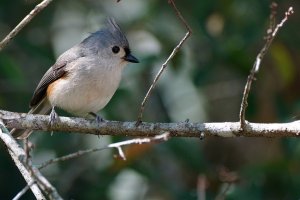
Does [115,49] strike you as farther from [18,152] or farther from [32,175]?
[32,175]

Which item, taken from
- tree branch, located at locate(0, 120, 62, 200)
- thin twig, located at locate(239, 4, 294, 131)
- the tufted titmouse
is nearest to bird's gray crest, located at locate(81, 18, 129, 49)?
the tufted titmouse

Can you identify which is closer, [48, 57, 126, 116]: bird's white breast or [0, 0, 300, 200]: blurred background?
[48, 57, 126, 116]: bird's white breast

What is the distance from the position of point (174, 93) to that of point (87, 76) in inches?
85.7

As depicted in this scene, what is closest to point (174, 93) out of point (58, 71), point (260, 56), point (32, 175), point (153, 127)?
point (58, 71)

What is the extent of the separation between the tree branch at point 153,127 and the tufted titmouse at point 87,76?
717 millimetres

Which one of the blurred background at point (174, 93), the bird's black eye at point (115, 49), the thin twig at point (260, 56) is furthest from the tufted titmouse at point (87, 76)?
the thin twig at point (260, 56)

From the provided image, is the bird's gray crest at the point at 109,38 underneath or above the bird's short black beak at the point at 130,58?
above

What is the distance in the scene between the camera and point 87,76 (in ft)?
18.4

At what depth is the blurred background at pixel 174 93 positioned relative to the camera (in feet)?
20.5

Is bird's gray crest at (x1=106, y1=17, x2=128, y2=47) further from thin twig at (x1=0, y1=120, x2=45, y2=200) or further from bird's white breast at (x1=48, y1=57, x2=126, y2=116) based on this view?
thin twig at (x1=0, y1=120, x2=45, y2=200)

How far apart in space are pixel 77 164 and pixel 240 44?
2001mm

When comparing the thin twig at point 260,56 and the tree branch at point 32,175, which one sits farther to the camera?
the thin twig at point 260,56

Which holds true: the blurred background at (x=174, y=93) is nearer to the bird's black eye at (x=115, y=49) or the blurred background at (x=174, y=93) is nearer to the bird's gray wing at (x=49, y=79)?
the bird's gray wing at (x=49, y=79)

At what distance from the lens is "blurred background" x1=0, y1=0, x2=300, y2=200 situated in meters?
6.24
